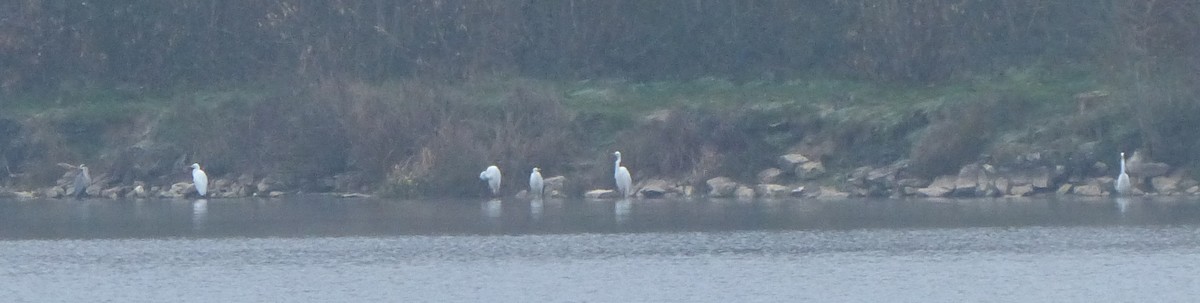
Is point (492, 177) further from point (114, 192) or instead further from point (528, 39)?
point (528, 39)

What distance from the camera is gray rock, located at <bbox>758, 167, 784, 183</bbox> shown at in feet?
127

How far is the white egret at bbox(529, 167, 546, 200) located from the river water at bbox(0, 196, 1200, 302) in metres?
2.60

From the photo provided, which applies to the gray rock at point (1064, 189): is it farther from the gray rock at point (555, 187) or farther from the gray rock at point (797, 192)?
the gray rock at point (555, 187)

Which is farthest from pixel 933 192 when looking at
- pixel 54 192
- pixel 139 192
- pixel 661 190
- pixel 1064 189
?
pixel 54 192

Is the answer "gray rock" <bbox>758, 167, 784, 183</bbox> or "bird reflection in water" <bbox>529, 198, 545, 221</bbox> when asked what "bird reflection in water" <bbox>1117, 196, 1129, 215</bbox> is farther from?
"bird reflection in water" <bbox>529, 198, 545, 221</bbox>

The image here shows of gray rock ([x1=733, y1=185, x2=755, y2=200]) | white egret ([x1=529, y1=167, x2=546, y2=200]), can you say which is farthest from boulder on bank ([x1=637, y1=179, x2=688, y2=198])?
white egret ([x1=529, y1=167, x2=546, y2=200])

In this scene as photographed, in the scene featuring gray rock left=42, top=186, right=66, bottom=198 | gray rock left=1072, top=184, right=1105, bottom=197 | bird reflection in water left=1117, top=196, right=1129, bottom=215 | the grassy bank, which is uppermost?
the grassy bank

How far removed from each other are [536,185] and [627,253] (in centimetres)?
1323

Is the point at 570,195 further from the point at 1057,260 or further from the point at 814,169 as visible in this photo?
the point at 1057,260

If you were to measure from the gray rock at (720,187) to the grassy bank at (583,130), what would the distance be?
438mm

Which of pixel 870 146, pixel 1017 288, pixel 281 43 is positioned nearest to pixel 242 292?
pixel 1017 288

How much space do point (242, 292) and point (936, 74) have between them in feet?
84.3

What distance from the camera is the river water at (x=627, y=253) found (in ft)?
67.5

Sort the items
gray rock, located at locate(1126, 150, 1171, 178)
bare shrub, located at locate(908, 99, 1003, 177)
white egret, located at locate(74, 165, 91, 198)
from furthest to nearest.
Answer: white egret, located at locate(74, 165, 91, 198), bare shrub, located at locate(908, 99, 1003, 177), gray rock, located at locate(1126, 150, 1171, 178)
